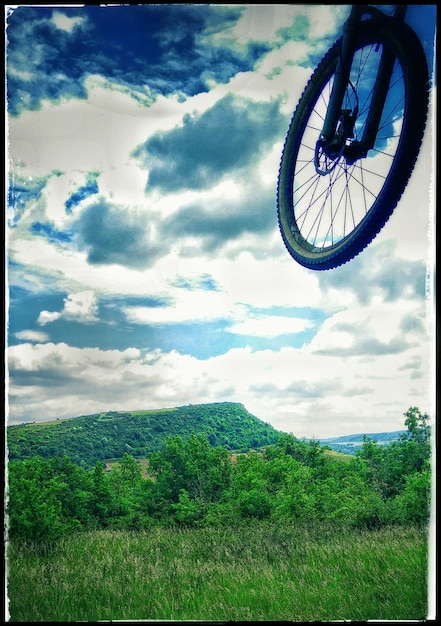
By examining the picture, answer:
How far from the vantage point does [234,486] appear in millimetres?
4250

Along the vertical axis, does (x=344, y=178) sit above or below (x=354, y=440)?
above

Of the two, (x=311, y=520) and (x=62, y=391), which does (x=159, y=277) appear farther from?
(x=311, y=520)

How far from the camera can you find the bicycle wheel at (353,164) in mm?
2520

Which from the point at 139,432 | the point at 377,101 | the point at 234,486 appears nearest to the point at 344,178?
the point at 377,101

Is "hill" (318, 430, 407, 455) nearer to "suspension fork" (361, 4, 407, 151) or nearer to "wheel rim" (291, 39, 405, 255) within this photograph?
"wheel rim" (291, 39, 405, 255)

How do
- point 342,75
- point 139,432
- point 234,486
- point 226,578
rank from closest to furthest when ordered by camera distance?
point 342,75 < point 226,578 < point 234,486 < point 139,432

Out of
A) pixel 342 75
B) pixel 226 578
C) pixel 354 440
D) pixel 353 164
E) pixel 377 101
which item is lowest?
pixel 226 578

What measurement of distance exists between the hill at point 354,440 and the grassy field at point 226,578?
26.1 inches

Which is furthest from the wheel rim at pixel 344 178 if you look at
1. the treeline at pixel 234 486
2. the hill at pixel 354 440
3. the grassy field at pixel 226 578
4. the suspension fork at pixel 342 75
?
the grassy field at pixel 226 578

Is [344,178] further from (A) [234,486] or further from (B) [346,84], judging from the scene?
(A) [234,486]

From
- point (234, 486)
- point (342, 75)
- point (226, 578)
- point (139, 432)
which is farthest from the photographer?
point (139, 432)

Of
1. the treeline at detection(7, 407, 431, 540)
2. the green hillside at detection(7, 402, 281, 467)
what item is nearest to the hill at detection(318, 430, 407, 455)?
the treeline at detection(7, 407, 431, 540)

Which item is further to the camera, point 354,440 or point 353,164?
point 354,440

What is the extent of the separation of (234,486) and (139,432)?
0.93 meters
